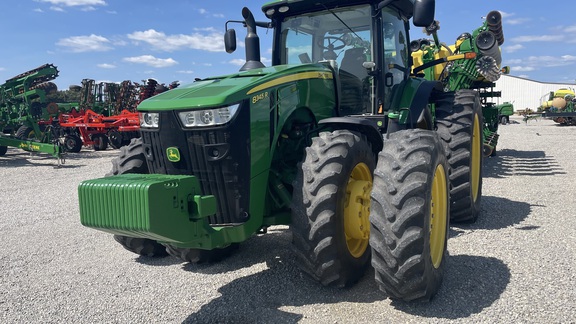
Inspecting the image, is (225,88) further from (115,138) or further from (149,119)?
(115,138)

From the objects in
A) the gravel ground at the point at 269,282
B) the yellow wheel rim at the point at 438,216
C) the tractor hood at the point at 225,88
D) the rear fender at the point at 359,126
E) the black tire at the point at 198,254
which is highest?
the tractor hood at the point at 225,88

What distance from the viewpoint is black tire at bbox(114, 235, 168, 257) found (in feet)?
14.5

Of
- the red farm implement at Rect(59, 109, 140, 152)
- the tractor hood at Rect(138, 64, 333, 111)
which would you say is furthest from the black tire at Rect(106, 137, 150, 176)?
the red farm implement at Rect(59, 109, 140, 152)

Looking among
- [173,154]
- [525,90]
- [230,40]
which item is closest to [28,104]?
[230,40]

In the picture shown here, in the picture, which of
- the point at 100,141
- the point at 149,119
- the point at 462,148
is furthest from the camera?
the point at 100,141

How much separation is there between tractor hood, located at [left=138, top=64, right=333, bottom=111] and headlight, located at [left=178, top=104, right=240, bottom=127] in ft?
0.14

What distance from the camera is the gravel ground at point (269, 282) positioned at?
129 inches

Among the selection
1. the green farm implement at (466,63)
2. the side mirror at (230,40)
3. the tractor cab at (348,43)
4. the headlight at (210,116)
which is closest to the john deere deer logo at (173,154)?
the headlight at (210,116)

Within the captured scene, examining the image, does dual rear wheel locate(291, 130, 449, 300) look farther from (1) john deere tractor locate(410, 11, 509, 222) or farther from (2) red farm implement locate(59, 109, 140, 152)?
(2) red farm implement locate(59, 109, 140, 152)

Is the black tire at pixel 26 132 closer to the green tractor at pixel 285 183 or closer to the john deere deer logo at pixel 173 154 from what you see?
the green tractor at pixel 285 183

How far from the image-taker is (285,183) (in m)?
3.85

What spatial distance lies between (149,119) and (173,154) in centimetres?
39

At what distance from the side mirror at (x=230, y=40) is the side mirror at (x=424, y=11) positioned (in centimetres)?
209

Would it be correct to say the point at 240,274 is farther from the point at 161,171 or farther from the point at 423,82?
the point at 423,82
